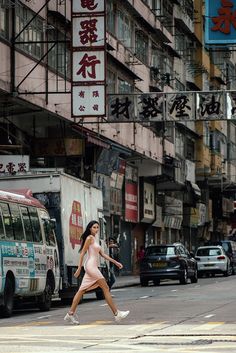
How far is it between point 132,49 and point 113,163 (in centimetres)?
610

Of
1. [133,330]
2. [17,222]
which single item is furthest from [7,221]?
[133,330]

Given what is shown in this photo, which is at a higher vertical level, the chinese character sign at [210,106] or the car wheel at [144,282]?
the chinese character sign at [210,106]

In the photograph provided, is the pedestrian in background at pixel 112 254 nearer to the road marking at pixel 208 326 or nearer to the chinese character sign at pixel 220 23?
the chinese character sign at pixel 220 23

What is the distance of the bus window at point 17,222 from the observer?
2216cm

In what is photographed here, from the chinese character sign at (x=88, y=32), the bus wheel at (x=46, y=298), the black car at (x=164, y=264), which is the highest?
the chinese character sign at (x=88, y=32)

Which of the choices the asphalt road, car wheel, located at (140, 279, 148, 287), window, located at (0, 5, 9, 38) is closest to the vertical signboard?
window, located at (0, 5, 9, 38)

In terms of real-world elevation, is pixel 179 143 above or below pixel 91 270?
above

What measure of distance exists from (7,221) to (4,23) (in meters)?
11.8

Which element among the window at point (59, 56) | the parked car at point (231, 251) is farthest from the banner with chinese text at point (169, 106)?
the parked car at point (231, 251)

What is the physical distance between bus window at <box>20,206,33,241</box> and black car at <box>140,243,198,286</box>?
16.8 meters

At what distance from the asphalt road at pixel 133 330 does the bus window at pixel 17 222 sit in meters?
1.81

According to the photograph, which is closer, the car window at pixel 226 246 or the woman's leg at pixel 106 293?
the woman's leg at pixel 106 293

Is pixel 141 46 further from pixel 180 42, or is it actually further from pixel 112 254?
pixel 112 254

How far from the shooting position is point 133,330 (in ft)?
54.5
